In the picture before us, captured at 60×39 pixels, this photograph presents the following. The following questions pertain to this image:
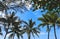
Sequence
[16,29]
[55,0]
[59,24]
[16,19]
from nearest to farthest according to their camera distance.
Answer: [55,0] → [59,24] → [16,19] → [16,29]

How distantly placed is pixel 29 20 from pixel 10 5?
106 ft

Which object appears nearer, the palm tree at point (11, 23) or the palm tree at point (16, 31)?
the palm tree at point (11, 23)

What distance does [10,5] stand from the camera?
22.5 m

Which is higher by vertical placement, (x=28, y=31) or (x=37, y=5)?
(x=37, y=5)

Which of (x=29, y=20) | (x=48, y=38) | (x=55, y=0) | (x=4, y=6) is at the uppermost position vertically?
(x=55, y=0)

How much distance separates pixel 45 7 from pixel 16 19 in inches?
1400

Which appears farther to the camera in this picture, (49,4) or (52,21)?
(52,21)

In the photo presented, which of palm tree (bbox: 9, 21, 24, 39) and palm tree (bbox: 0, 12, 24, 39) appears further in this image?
palm tree (bbox: 9, 21, 24, 39)

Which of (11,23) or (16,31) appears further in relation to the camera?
(16,31)

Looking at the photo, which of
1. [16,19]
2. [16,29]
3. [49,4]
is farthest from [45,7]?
[16,29]

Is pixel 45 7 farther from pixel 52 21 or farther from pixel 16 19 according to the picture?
pixel 16 19

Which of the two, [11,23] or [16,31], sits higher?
[11,23]

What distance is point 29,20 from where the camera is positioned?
180ft

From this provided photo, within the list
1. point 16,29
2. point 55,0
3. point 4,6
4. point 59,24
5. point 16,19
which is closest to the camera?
point 55,0
